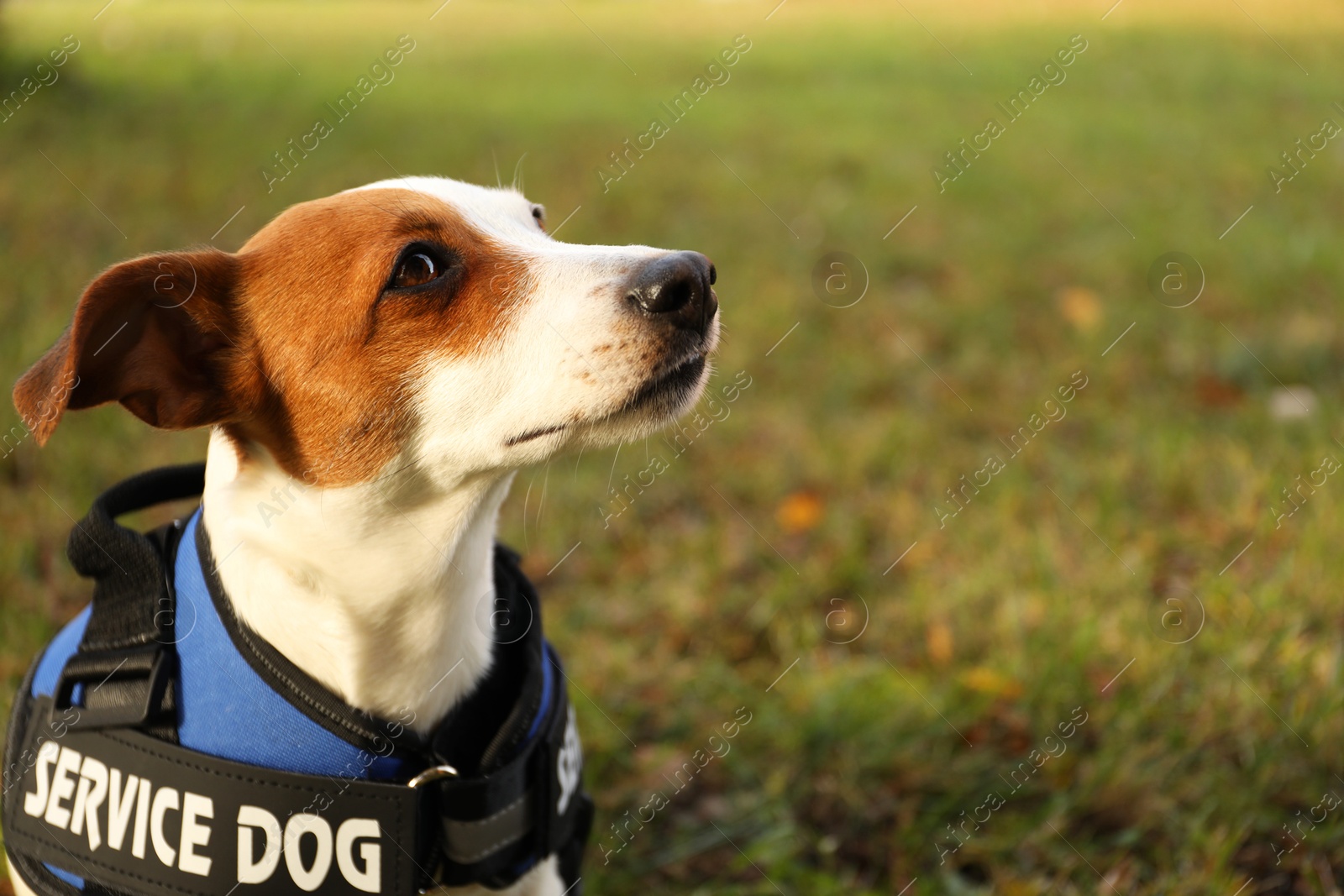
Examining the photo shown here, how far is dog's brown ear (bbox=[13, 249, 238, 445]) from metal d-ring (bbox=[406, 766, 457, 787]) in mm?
642

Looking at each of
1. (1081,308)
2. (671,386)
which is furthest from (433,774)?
(1081,308)

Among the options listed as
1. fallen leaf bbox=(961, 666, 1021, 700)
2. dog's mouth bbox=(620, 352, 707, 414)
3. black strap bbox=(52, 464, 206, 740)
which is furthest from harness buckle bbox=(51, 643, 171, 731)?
fallen leaf bbox=(961, 666, 1021, 700)

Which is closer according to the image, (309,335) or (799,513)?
(309,335)

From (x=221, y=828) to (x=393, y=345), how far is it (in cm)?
76

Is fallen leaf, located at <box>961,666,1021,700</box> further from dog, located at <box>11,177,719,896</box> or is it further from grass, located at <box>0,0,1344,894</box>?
dog, located at <box>11,177,719,896</box>

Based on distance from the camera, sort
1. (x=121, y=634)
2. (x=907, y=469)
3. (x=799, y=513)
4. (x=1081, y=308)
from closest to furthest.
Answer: (x=121, y=634)
(x=799, y=513)
(x=907, y=469)
(x=1081, y=308)

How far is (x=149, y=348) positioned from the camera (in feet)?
5.35

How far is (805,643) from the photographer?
296cm

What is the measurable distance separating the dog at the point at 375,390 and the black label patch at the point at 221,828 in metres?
0.17

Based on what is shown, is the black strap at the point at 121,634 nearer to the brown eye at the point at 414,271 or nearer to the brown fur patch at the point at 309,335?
the brown fur patch at the point at 309,335

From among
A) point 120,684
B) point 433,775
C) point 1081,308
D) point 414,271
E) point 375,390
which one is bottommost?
point 1081,308

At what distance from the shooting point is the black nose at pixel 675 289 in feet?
5.30

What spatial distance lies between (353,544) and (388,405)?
0.73 feet

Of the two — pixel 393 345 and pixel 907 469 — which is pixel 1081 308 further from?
pixel 393 345
